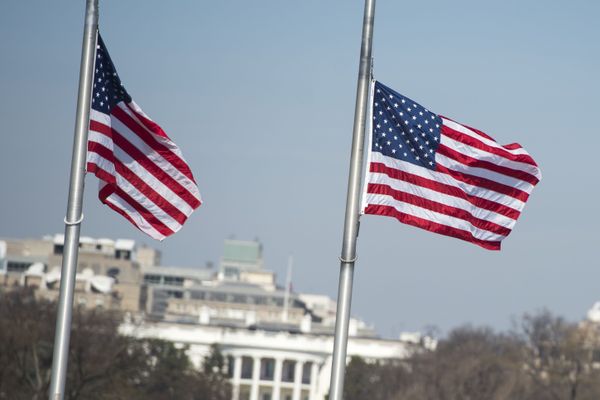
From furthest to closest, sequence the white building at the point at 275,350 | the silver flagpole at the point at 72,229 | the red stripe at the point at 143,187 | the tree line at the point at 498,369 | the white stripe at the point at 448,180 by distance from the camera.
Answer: the white building at the point at 275,350
the tree line at the point at 498,369
the red stripe at the point at 143,187
the white stripe at the point at 448,180
the silver flagpole at the point at 72,229

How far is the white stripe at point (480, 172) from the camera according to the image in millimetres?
27812

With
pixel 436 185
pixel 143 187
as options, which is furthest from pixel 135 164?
pixel 436 185

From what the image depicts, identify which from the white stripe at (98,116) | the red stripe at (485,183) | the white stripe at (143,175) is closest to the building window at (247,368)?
the white stripe at (143,175)

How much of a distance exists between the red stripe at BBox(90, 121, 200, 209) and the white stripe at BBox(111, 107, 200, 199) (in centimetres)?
3

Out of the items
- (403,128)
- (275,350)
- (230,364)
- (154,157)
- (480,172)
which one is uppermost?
(403,128)

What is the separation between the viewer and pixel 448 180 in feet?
91.3

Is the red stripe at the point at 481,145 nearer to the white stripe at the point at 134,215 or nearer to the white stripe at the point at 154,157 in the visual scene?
the white stripe at the point at 154,157

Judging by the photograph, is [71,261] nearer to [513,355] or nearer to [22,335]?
[22,335]

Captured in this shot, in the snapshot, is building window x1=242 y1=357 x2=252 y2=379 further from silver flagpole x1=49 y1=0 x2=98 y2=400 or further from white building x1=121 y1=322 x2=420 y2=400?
silver flagpole x1=49 y1=0 x2=98 y2=400

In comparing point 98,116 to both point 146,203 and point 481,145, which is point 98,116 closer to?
point 146,203

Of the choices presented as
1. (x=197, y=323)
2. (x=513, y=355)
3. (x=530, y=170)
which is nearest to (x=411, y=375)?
(x=513, y=355)

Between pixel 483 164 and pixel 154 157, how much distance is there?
4621 mm

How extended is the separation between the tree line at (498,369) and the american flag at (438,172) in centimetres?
9741

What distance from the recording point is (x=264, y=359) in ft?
642
